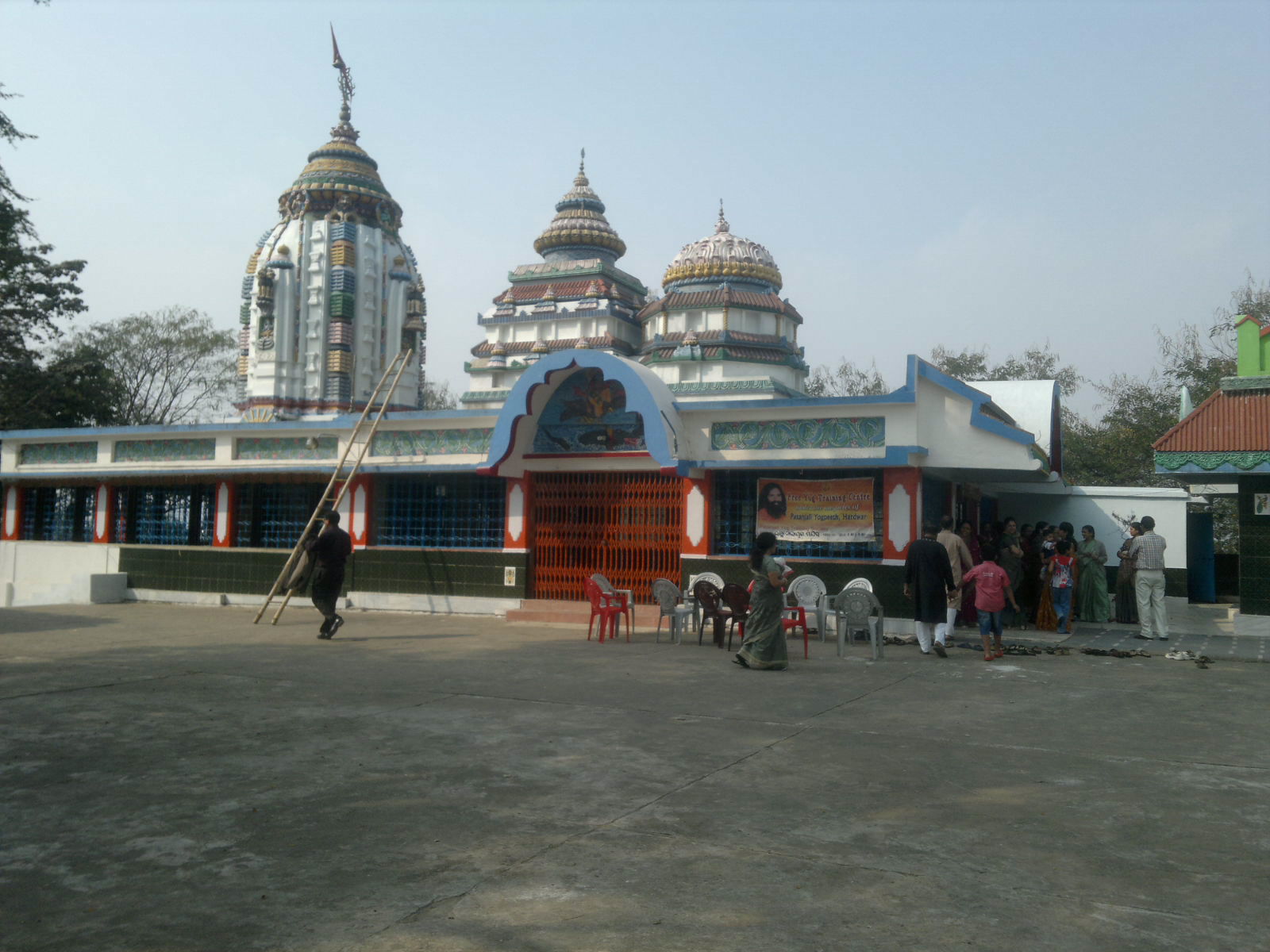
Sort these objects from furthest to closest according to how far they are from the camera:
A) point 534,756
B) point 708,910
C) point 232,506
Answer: point 232,506 < point 534,756 < point 708,910

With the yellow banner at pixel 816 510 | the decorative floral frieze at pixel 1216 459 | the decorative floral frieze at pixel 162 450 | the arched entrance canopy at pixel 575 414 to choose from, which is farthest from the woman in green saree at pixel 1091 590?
the decorative floral frieze at pixel 162 450

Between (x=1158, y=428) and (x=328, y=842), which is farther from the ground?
(x=1158, y=428)

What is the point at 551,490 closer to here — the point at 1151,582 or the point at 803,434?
Answer: the point at 803,434

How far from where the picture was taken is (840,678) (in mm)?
9156

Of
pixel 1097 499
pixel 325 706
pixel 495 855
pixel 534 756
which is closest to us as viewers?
pixel 495 855

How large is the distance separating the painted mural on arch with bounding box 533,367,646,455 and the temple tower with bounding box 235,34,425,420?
14.8 meters

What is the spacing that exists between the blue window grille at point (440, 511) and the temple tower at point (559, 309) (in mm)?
13645

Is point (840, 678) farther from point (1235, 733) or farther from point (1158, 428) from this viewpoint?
point (1158, 428)

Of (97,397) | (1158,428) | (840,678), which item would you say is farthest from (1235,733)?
(97,397)

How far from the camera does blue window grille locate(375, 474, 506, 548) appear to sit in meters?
15.4

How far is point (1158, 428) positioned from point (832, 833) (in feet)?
99.2

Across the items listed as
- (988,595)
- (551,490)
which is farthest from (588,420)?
(988,595)

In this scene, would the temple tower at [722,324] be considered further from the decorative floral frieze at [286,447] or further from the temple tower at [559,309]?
the decorative floral frieze at [286,447]

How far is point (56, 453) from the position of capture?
18.7 metres
